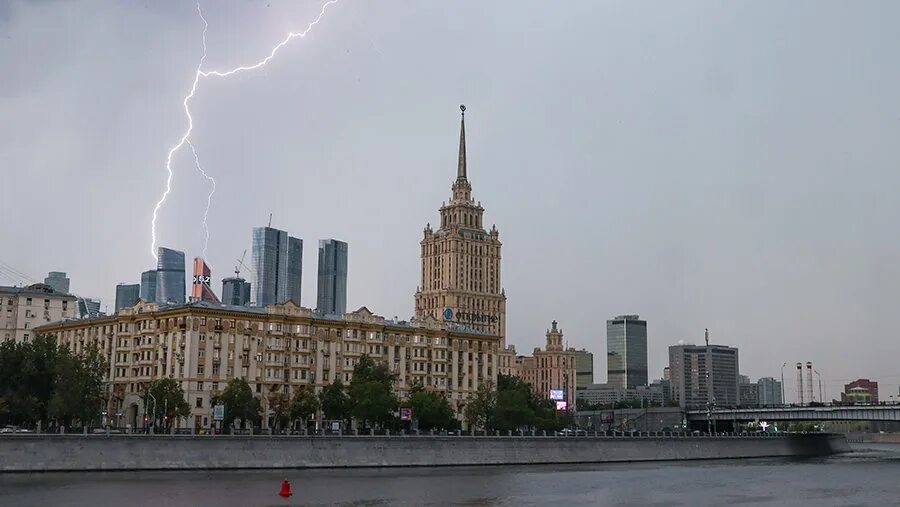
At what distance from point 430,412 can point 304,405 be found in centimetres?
1956

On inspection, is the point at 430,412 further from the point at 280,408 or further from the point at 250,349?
the point at 250,349

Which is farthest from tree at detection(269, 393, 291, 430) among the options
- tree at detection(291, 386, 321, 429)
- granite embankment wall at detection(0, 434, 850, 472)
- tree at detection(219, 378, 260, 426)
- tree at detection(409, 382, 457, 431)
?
granite embankment wall at detection(0, 434, 850, 472)

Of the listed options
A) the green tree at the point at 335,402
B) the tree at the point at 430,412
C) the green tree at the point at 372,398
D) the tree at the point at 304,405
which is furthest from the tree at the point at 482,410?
the tree at the point at 304,405

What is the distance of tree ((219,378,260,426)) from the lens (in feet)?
476

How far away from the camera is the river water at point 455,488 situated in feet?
280

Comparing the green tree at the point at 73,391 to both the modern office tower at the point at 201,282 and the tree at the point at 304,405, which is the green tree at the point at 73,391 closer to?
the tree at the point at 304,405

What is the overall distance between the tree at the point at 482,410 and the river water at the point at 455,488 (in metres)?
33.0

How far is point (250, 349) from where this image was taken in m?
161

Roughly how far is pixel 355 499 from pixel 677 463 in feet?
287

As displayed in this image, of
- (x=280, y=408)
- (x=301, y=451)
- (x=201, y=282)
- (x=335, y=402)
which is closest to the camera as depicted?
(x=301, y=451)

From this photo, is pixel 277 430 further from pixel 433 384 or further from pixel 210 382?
pixel 433 384

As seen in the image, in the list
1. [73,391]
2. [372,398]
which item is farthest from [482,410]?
[73,391]

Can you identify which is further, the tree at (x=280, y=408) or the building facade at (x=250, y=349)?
the tree at (x=280, y=408)

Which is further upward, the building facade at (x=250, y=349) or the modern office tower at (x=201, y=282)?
the modern office tower at (x=201, y=282)
